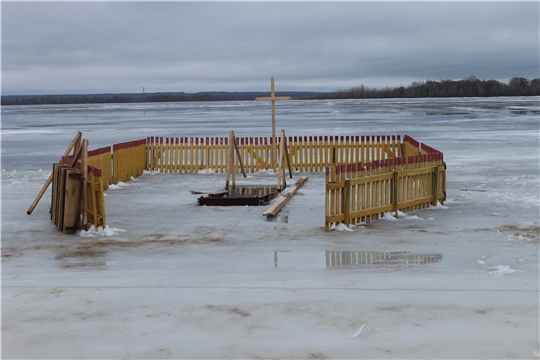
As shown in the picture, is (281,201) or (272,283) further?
(281,201)

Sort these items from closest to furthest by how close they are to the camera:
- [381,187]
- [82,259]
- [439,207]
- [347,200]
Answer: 1. [82,259]
2. [347,200]
3. [381,187]
4. [439,207]

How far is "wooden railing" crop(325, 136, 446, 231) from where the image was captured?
38.8 feet

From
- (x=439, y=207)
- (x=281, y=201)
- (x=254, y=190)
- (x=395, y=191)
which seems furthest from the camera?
(x=254, y=190)

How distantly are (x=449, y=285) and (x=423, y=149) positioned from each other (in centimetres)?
952

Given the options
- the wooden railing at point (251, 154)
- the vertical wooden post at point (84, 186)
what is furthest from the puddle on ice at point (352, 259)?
the wooden railing at point (251, 154)

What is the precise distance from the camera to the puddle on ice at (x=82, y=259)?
9.47 m

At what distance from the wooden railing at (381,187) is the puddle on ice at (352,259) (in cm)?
171

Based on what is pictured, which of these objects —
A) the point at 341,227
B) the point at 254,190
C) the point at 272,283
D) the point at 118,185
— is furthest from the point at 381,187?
the point at 118,185

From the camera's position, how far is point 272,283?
328 inches

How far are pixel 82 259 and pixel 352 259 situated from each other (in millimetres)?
4058

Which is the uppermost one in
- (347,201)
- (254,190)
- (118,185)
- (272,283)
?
(347,201)

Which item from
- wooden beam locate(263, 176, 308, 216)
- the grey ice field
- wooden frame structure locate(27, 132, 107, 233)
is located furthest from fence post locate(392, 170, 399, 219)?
wooden frame structure locate(27, 132, 107, 233)

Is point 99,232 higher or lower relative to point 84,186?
lower

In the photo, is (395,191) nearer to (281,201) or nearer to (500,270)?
(281,201)
